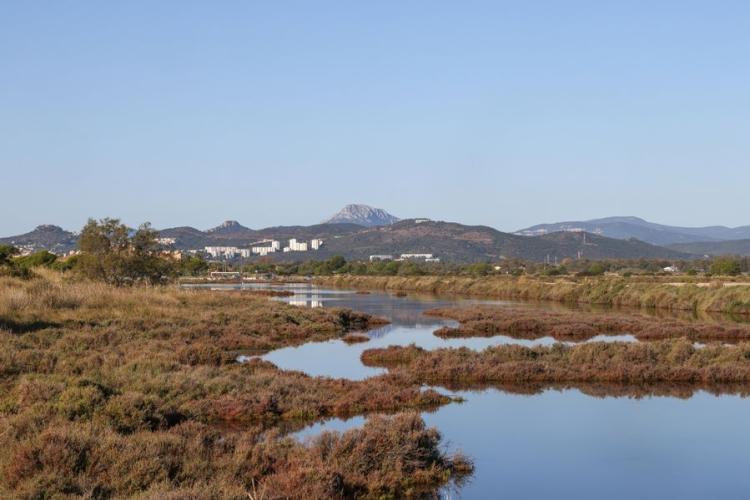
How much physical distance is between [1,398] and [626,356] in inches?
697

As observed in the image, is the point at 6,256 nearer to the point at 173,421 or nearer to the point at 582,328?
the point at 582,328

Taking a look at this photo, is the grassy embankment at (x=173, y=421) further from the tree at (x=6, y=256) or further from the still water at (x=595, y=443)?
the tree at (x=6, y=256)

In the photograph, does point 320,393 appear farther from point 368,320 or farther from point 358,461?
point 368,320

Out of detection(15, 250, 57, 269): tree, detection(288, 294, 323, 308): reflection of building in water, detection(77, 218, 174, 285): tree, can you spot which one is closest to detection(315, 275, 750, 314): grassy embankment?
detection(288, 294, 323, 308): reflection of building in water

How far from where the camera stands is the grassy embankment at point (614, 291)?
53531mm

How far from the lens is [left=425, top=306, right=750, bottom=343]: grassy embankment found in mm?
34562

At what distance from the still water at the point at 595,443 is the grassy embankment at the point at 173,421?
1.12 metres

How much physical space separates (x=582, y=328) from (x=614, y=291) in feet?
92.9

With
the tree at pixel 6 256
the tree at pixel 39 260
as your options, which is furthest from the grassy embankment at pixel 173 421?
the tree at pixel 39 260

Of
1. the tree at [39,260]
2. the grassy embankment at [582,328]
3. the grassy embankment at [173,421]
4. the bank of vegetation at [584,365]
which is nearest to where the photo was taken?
the grassy embankment at [173,421]

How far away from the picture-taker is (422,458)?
498 inches

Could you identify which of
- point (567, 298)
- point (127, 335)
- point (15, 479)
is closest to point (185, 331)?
point (127, 335)

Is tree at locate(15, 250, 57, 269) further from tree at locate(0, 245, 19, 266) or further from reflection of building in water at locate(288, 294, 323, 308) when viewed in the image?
reflection of building in water at locate(288, 294, 323, 308)

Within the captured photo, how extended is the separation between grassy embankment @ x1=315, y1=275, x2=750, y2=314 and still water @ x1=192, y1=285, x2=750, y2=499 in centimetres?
3604
